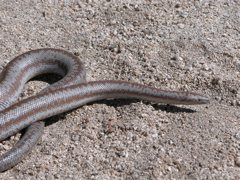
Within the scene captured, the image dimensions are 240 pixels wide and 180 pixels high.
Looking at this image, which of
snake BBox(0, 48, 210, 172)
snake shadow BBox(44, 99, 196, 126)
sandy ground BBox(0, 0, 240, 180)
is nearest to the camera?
sandy ground BBox(0, 0, 240, 180)

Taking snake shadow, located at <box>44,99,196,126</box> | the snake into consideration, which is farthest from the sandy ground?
the snake

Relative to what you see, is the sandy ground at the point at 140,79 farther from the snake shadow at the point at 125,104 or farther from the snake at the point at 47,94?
the snake at the point at 47,94

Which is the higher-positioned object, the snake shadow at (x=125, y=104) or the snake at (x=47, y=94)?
the snake at (x=47, y=94)

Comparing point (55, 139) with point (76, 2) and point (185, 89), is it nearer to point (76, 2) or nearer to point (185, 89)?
point (185, 89)

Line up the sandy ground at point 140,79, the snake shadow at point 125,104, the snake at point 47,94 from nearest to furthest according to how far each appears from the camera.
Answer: the sandy ground at point 140,79
the snake at point 47,94
the snake shadow at point 125,104

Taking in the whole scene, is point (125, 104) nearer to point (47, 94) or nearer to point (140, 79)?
point (140, 79)

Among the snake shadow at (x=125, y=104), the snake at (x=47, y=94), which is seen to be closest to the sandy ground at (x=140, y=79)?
the snake shadow at (x=125, y=104)

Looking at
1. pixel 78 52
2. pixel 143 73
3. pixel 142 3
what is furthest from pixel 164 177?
pixel 142 3

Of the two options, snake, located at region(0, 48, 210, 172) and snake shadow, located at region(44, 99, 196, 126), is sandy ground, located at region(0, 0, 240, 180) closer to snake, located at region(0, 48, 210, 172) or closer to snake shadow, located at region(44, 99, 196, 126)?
snake shadow, located at region(44, 99, 196, 126)
